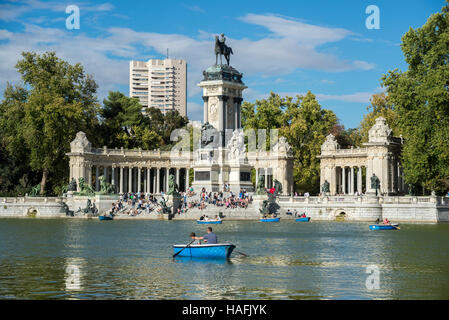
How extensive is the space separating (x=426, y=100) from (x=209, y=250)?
4011 centimetres

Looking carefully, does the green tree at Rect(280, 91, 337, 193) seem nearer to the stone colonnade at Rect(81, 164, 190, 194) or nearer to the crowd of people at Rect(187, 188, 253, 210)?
the stone colonnade at Rect(81, 164, 190, 194)

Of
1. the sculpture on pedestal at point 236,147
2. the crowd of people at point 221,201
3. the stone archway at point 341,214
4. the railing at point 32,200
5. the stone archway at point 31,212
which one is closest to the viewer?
the stone archway at point 341,214

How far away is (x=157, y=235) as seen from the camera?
50562 mm

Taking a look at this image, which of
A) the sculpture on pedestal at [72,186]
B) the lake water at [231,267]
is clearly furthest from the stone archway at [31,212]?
the lake water at [231,267]

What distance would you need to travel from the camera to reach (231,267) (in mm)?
32125

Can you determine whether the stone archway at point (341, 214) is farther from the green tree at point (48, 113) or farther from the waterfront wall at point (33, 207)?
the green tree at point (48, 113)

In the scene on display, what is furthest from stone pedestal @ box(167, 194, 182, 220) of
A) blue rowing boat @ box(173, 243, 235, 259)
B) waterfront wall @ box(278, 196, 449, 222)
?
blue rowing boat @ box(173, 243, 235, 259)

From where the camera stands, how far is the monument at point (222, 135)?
85.9 m

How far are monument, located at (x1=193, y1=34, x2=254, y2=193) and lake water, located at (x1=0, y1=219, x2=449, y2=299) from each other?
34.5 metres

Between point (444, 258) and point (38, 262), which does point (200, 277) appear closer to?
point (38, 262)

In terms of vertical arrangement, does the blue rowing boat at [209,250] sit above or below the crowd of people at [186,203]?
below

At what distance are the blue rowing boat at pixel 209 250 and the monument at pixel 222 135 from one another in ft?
161

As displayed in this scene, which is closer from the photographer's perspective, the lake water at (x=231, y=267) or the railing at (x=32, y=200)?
the lake water at (x=231, y=267)

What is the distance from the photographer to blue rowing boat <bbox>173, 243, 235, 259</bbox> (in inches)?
1328
